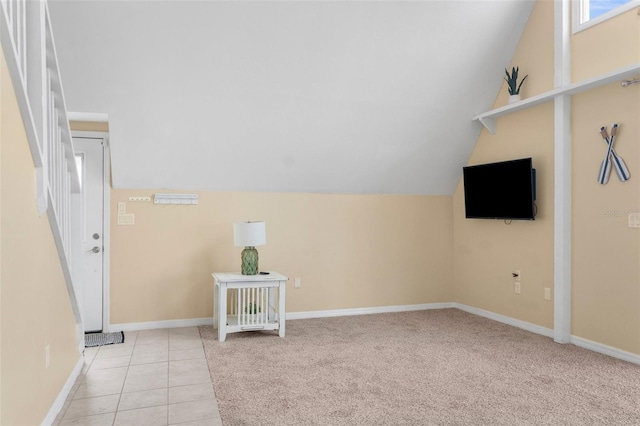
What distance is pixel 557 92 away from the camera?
164 inches

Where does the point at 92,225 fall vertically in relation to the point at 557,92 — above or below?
below

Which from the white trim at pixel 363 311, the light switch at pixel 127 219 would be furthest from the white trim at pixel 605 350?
the light switch at pixel 127 219

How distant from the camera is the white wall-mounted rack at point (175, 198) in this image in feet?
15.9

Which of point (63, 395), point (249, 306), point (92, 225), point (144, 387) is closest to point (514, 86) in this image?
point (249, 306)

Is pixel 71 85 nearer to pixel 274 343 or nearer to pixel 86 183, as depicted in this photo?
pixel 86 183

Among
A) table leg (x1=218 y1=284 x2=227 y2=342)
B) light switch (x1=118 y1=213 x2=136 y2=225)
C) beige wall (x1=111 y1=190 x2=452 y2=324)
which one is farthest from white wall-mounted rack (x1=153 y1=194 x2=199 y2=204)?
table leg (x1=218 y1=284 x2=227 y2=342)

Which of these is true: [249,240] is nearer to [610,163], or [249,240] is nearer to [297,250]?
[297,250]

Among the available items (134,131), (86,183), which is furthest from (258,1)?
(86,183)

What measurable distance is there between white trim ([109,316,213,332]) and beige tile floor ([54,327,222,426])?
1.35 feet

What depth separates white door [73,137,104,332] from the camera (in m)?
4.72

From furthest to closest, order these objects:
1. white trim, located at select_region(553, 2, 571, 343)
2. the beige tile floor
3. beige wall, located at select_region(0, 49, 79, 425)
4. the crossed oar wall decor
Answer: white trim, located at select_region(553, 2, 571, 343)
the crossed oar wall decor
the beige tile floor
beige wall, located at select_region(0, 49, 79, 425)

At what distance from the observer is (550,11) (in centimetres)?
441

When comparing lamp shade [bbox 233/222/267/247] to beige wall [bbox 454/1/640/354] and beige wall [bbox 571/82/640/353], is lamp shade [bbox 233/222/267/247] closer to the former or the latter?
beige wall [bbox 454/1/640/354]

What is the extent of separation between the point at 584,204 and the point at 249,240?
9.57ft
